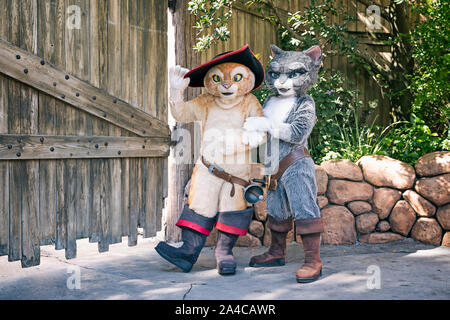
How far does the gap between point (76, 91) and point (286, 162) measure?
61.3 inches

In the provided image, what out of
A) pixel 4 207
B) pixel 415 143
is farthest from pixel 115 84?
pixel 415 143

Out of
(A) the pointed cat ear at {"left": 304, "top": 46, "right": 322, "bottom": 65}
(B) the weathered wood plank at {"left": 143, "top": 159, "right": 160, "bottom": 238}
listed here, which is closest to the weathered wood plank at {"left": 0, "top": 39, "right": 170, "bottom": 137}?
(B) the weathered wood plank at {"left": 143, "top": 159, "right": 160, "bottom": 238}

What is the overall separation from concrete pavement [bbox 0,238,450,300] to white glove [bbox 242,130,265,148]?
0.93m

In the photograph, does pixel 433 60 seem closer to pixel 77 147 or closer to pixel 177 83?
pixel 177 83

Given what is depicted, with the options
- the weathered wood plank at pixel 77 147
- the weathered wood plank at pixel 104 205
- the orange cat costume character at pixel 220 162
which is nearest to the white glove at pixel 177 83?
the orange cat costume character at pixel 220 162

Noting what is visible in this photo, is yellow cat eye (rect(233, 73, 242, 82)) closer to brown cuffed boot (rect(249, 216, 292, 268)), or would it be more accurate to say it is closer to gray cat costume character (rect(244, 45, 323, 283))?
gray cat costume character (rect(244, 45, 323, 283))

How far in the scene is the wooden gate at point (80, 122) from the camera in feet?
10.1

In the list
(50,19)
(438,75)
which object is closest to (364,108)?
(438,75)

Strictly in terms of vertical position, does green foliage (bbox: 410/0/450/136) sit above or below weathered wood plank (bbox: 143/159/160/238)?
above

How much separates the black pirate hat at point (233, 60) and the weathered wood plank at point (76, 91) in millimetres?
513

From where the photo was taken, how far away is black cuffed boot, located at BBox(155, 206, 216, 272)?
137 inches

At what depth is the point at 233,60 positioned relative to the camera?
3514 millimetres

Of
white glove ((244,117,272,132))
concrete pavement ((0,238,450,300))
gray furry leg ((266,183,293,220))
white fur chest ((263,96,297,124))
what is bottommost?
concrete pavement ((0,238,450,300))

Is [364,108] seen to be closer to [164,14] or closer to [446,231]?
[446,231]
